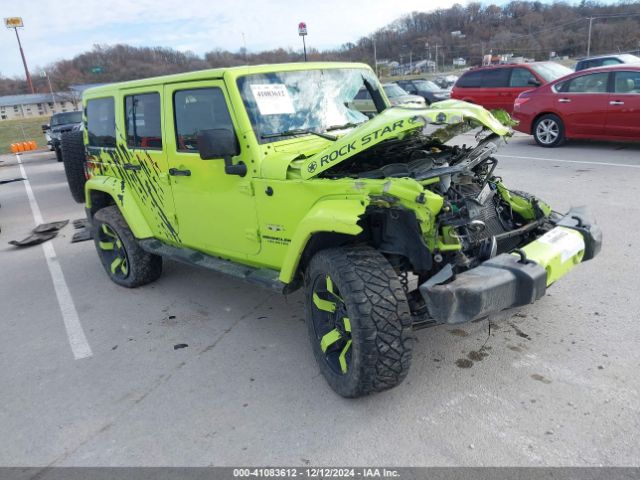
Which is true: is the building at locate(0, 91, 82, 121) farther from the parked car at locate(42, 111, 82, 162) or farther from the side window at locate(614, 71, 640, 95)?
the side window at locate(614, 71, 640, 95)

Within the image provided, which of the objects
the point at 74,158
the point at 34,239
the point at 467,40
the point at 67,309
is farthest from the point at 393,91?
the point at 467,40

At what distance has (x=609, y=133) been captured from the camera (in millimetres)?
9406

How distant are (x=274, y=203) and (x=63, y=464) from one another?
6.39 feet

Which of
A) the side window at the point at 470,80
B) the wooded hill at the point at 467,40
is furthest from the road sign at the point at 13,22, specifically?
the side window at the point at 470,80

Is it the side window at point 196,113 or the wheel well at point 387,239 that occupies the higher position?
the side window at point 196,113

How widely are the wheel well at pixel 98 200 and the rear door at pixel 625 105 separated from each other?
864 centimetres

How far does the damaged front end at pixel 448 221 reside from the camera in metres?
2.58

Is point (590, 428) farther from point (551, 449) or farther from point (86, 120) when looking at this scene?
point (86, 120)

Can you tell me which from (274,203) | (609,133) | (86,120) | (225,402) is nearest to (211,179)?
(274,203)

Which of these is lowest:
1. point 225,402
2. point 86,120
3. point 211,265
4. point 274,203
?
point 225,402

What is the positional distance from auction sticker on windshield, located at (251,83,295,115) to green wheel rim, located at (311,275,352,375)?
4.39 ft

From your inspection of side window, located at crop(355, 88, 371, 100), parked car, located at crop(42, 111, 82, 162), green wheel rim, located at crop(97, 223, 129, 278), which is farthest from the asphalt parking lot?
parked car, located at crop(42, 111, 82, 162)

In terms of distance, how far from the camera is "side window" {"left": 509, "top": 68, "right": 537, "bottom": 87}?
1325 centimetres

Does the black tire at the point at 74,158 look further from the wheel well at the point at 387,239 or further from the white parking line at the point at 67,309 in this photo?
the wheel well at the point at 387,239
